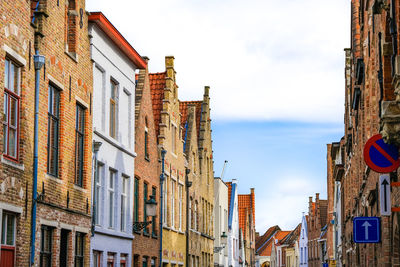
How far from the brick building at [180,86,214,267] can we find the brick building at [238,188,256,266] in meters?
23.8

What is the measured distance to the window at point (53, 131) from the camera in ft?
62.7

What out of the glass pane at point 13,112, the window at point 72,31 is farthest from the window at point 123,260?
the glass pane at point 13,112

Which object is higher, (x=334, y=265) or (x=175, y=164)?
(x=175, y=164)

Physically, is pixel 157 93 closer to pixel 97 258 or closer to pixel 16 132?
pixel 97 258

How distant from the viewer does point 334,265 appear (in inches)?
2299

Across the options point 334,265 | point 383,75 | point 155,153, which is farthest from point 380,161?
point 334,265

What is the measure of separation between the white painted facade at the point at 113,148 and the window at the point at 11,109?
6.16 meters

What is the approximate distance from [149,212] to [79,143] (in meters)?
4.57

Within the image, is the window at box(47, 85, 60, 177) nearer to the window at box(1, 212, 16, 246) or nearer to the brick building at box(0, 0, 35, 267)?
the brick building at box(0, 0, 35, 267)

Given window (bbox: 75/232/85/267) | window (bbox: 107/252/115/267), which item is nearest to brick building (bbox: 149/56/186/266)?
window (bbox: 107/252/115/267)

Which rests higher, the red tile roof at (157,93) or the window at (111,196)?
the red tile roof at (157,93)

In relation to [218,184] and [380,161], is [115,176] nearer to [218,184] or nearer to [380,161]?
[380,161]

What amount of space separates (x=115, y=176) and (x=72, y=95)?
5731mm

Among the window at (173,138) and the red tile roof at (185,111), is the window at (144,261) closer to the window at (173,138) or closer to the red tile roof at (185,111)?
the window at (173,138)
